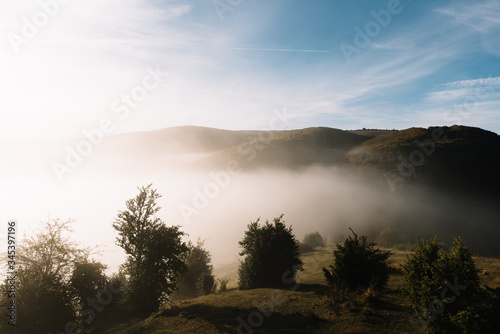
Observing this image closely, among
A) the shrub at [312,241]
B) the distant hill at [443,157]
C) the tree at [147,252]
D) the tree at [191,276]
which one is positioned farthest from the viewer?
the distant hill at [443,157]

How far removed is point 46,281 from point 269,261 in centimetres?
1742

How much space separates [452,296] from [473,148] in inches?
3636

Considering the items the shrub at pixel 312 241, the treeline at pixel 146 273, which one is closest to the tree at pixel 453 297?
the treeline at pixel 146 273

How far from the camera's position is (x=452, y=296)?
1132 cm

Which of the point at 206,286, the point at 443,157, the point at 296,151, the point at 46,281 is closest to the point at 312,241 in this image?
the point at 206,286

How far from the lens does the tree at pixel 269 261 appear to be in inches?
963

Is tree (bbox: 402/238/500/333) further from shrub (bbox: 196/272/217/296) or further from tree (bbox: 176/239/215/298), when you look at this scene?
tree (bbox: 176/239/215/298)

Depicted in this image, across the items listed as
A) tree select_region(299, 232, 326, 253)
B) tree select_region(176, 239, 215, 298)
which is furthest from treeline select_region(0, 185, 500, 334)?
tree select_region(299, 232, 326, 253)

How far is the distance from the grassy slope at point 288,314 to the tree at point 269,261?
10.5 ft

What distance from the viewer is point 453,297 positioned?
11.2 metres

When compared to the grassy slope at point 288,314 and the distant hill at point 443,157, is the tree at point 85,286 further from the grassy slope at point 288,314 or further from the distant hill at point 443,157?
the distant hill at point 443,157

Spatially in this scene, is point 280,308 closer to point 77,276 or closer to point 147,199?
point 147,199

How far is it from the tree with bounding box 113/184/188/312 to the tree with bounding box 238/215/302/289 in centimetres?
635

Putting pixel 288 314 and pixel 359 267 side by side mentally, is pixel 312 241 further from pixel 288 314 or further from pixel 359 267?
pixel 288 314
